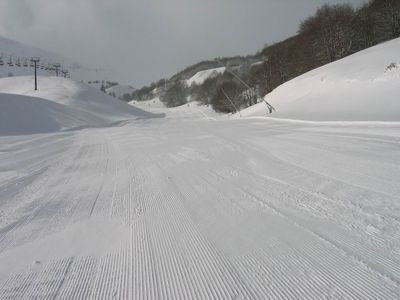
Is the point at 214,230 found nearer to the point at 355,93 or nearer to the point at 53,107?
the point at 355,93

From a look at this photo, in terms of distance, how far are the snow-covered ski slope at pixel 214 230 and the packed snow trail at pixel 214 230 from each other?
16 millimetres

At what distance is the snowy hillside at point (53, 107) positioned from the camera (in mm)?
36097

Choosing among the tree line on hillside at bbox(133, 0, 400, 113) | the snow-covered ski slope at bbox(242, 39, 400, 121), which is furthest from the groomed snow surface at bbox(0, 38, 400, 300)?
the tree line on hillside at bbox(133, 0, 400, 113)

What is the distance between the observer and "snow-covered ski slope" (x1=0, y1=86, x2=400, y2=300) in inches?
130

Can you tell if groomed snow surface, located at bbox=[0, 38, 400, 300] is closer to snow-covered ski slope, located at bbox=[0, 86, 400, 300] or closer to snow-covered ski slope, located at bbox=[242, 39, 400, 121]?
snow-covered ski slope, located at bbox=[0, 86, 400, 300]

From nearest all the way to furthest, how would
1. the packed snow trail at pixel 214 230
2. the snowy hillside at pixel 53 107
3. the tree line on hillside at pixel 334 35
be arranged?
the packed snow trail at pixel 214 230, the snowy hillside at pixel 53 107, the tree line on hillside at pixel 334 35

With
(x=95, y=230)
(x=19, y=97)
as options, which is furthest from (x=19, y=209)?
(x=19, y=97)

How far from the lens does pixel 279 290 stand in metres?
3.11

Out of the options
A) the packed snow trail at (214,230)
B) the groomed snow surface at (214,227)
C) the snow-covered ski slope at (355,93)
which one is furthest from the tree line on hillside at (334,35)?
the packed snow trail at (214,230)

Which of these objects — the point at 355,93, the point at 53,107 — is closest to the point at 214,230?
the point at 355,93

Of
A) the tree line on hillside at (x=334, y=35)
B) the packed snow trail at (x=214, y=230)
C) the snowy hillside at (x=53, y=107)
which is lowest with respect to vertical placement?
the packed snow trail at (x=214, y=230)

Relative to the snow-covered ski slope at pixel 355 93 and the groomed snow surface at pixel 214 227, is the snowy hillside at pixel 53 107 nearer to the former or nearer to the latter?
the snow-covered ski slope at pixel 355 93

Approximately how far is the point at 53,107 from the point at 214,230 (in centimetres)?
4771

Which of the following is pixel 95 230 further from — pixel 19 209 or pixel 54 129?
pixel 54 129
